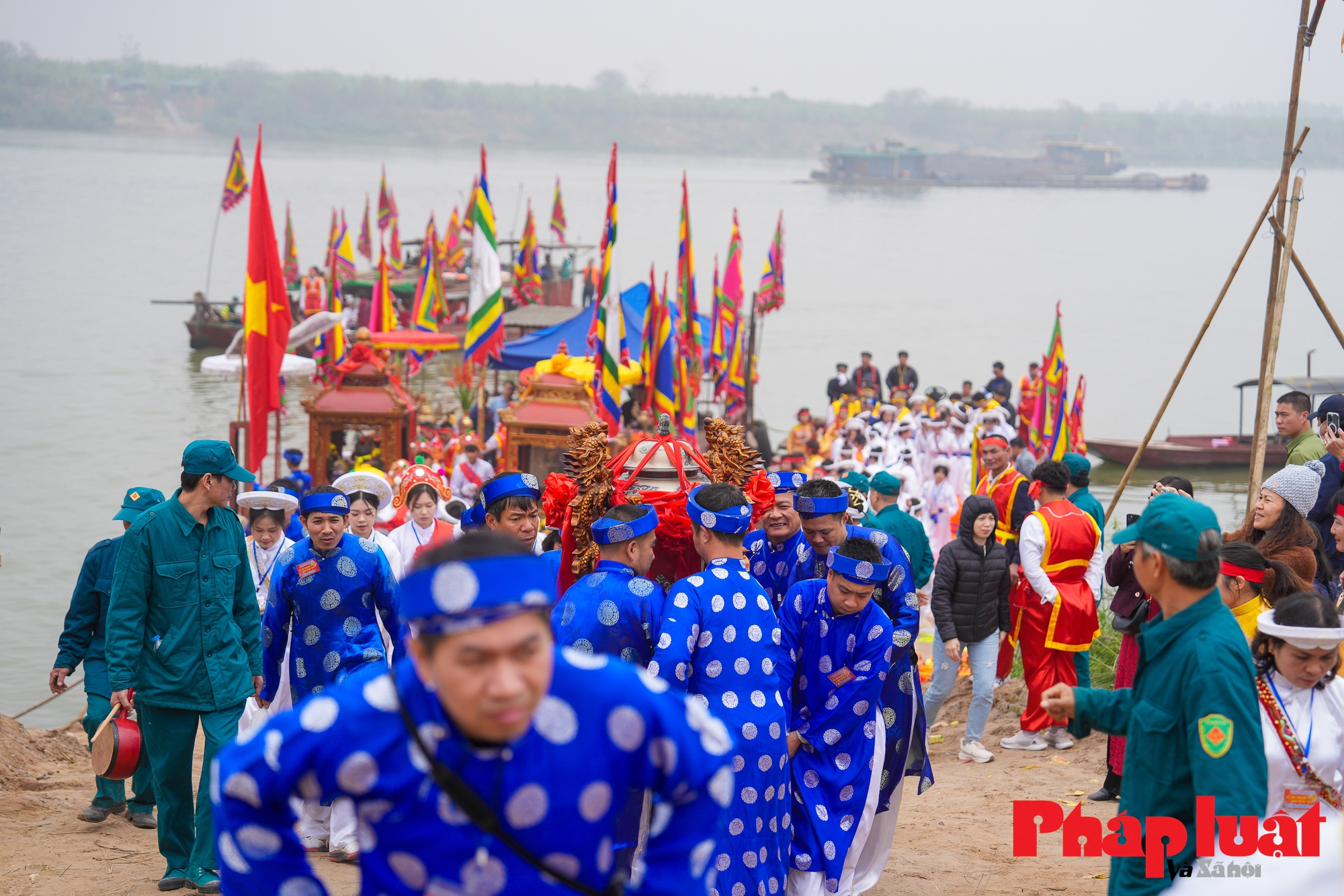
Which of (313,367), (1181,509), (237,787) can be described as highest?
(1181,509)

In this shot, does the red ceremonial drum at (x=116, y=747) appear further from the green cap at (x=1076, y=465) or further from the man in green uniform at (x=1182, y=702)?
the green cap at (x=1076, y=465)

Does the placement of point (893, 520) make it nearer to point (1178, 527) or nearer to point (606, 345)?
point (1178, 527)

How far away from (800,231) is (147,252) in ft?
136

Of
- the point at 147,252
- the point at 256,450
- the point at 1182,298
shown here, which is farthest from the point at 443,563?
the point at 147,252

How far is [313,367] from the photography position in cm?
1870

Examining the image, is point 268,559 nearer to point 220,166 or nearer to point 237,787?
point 237,787

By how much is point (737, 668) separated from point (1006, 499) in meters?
4.08

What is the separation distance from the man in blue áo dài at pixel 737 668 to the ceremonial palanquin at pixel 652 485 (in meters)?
0.56

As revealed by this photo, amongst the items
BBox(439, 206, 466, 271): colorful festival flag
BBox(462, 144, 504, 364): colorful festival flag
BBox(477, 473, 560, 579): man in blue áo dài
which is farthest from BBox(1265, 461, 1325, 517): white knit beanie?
BBox(439, 206, 466, 271): colorful festival flag

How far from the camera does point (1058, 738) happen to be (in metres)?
6.80

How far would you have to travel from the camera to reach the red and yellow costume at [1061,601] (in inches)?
254

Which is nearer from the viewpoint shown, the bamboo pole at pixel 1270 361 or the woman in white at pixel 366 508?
the woman in white at pixel 366 508

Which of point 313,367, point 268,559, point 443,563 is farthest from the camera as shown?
point 313,367

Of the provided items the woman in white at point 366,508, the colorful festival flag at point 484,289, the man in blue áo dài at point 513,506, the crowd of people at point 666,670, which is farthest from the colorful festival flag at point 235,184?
the man in blue áo dài at point 513,506
